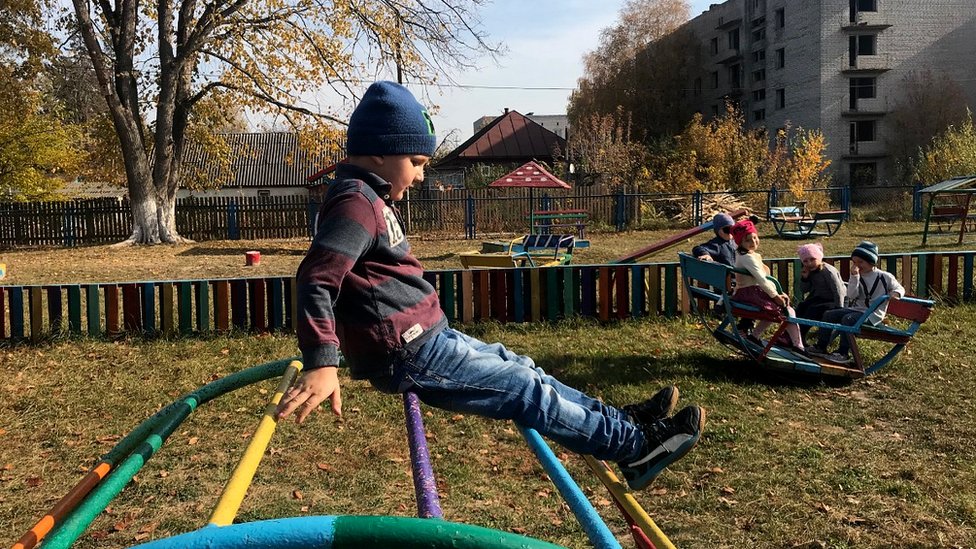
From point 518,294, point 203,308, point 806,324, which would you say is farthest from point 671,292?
point 203,308

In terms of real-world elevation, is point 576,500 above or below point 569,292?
above

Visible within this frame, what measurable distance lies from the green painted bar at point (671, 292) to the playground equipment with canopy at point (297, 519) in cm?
686

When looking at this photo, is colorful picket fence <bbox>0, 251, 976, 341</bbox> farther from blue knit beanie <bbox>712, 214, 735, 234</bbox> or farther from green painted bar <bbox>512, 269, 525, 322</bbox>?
blue knit beanie <bbox>712, 214, 735, 234</bbox>

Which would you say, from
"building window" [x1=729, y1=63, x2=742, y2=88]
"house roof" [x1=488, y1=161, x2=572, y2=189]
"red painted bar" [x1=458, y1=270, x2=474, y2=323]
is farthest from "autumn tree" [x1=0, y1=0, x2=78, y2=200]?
"building window" [x1=729, y1=63, x2=742, y2=88]

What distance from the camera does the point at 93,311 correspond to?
8.60 meters

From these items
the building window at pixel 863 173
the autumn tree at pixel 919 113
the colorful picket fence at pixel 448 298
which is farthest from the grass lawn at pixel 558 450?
the building window at pixel 863 173

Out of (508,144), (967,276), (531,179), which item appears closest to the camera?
(967,276)

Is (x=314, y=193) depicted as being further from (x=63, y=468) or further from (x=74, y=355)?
(x=63, y=468)

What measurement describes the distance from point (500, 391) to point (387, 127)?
91cm

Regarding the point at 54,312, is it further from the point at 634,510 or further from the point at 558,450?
the point at 634,510

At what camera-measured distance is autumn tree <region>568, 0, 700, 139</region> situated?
5694 centimetres

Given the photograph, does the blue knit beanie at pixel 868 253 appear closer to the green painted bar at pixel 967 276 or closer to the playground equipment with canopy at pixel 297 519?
the green painted bar at pixel 967 276

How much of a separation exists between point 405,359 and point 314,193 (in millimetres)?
27327

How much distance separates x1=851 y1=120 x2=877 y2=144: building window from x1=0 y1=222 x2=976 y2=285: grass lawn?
25.4 m
